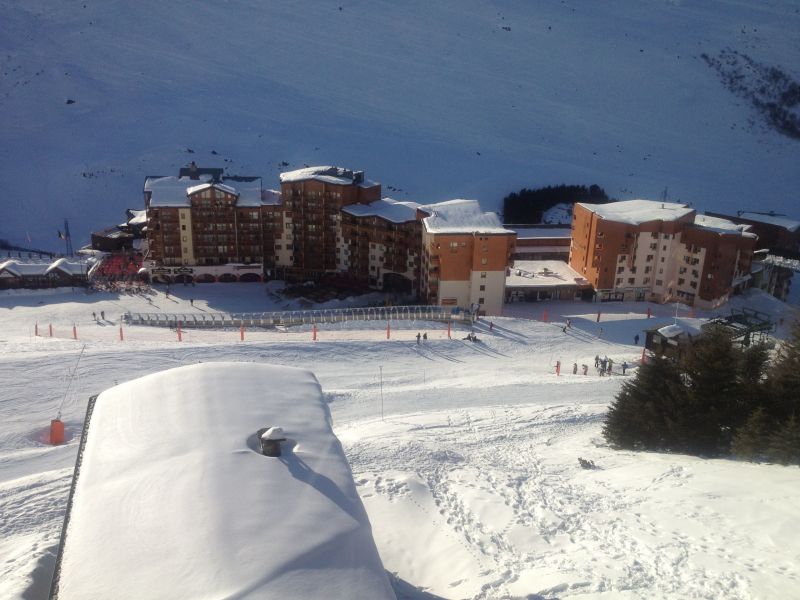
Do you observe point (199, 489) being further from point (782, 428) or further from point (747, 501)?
point (782, 428)

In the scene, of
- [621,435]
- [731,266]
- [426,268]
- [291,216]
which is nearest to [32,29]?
[291,216]

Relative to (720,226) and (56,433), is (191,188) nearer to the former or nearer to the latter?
(56,433)

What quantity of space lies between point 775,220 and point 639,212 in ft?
73.0

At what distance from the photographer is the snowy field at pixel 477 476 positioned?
36.4 ft

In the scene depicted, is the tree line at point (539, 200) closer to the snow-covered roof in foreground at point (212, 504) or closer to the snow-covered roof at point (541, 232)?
the snow-covered roof at point (541, 232)

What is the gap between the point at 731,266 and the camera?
42.3 metres

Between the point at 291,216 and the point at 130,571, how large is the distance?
40975 millimetres

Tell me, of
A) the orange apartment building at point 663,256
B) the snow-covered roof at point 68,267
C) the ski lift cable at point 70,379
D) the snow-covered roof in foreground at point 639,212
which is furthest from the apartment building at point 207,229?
the snow-covered roof in foreground at point 639,212

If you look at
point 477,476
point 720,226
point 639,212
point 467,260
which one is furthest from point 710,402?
point 720,226

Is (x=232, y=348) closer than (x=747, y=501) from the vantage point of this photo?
No

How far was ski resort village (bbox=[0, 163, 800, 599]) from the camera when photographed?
360 inches

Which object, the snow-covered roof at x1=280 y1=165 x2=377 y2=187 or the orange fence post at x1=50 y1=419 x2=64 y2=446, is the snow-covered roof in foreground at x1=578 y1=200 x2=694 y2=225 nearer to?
the snow-covered roof at x1=280 y1=165 x2=377 y2=187

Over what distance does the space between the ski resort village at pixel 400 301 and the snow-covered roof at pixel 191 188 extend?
37cm

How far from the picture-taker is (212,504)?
920 cm
